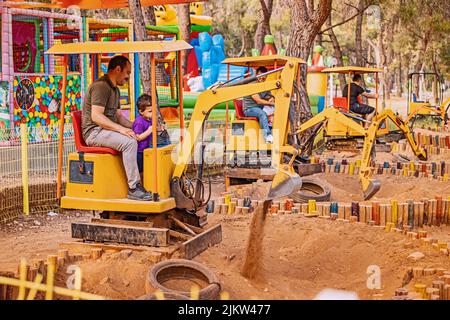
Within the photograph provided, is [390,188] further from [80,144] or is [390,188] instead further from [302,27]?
[80,144]

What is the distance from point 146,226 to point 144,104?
51.6 inches

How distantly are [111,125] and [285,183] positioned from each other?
2.00m

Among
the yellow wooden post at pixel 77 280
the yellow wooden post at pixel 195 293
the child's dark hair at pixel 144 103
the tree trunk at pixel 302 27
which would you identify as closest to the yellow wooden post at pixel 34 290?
the yellow wooden post at pixel 77 280

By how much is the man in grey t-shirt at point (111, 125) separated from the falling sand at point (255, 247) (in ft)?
3.82

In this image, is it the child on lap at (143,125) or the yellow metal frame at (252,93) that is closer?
the child on lap at (143,125)

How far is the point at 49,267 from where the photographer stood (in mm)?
6883

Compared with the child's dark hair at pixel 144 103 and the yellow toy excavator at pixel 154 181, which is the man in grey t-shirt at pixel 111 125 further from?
the child's dark hair at pixel 144 103

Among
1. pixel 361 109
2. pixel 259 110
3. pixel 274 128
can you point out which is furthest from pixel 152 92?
pixel 361 109

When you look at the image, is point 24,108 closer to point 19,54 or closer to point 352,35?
point 19,54

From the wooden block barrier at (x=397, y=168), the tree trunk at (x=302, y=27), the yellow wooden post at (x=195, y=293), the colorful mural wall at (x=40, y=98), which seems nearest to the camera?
the yellow wooden post at (x=195, y=293)

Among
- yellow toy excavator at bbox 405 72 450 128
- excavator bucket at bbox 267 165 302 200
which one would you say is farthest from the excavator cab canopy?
yellow toy excavator at bbox 405 72 450 128

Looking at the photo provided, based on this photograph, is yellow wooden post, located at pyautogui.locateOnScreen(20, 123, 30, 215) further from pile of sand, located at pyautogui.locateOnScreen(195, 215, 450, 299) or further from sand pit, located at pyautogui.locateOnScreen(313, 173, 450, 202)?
sand pit, located at pyautogui.locateOnScreen(313, 173, 450, 202)

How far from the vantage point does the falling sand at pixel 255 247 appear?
297 inches

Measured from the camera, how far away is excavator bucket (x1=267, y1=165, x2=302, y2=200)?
8062 mm
